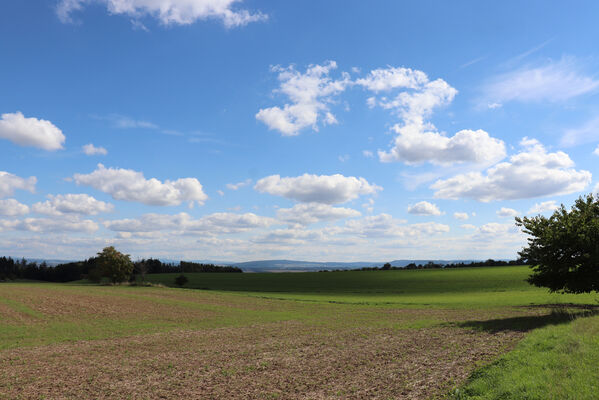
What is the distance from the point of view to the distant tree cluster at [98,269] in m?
111

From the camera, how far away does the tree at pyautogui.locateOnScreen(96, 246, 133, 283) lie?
110750 millimetres

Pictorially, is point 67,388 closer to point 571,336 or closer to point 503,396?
point 503,396

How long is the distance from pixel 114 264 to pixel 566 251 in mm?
109259

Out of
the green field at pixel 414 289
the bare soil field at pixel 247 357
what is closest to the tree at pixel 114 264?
the green field at pixel 414 289

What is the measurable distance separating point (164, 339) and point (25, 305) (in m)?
34.4

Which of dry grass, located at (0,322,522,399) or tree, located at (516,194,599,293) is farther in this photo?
tree, located at (516,194,599,293)

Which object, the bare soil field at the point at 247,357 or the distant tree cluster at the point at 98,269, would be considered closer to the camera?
the bare soil field at the point at 247,357

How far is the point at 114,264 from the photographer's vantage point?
111 metres

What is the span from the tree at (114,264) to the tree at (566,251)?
105872 mm

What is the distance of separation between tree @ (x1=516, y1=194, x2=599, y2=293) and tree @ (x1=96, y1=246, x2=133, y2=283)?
4168 inches

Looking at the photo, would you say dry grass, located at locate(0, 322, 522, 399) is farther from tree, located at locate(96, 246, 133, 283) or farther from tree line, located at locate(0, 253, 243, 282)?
tree line, located at locate(0, 253, 243, 282)

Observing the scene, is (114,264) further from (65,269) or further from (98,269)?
(65,269)

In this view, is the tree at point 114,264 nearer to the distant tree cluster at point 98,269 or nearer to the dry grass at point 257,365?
the distant tree cluster at point 98,269

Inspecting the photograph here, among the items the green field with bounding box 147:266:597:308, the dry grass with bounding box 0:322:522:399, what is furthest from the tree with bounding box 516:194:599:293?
the green field with bounding box 147:266:597:308
